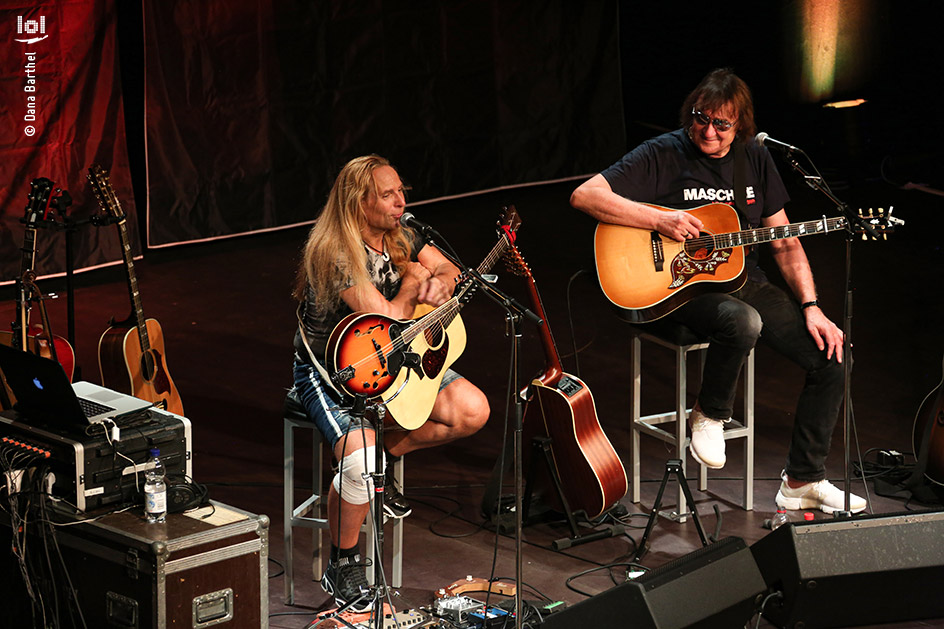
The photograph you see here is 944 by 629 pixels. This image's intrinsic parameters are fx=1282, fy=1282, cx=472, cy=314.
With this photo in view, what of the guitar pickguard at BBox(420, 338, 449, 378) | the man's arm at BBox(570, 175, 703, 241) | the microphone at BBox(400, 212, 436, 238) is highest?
the microphone at BBox(400, 212, 436, 238)

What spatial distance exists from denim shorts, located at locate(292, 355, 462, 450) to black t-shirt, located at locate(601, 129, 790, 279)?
5.02ft

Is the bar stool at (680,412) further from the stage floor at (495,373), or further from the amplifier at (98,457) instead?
the amplifier at (98,457)

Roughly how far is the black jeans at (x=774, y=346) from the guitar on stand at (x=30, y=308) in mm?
2703

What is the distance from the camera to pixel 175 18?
29.0 ft

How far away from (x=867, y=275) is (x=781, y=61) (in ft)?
Result: 11.3

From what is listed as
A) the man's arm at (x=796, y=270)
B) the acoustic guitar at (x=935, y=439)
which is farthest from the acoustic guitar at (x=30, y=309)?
the acoustic guitar at (x=935, y=439)

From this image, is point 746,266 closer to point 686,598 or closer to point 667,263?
point 667,263

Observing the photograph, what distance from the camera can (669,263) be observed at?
5203mm

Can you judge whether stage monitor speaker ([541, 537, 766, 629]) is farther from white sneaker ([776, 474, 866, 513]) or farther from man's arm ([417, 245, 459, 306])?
white sneaker ([776, 474, 866, 513])

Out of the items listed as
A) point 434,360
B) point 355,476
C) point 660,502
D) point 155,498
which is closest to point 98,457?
point 155,498

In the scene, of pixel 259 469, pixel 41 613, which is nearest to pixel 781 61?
pixel 259 469

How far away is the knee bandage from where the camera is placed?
14.1 ft

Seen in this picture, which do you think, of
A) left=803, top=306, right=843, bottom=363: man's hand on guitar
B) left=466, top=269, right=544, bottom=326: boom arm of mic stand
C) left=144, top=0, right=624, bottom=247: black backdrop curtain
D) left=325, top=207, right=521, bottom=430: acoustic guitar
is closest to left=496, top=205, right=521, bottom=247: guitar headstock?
left=325, top=207, right=521, bottom=430: acoustic guitar

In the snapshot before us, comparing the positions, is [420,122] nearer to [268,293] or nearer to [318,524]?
[268,293]
